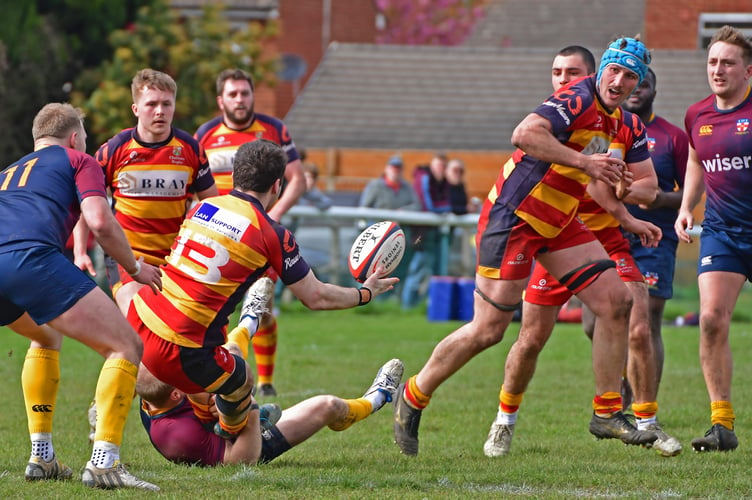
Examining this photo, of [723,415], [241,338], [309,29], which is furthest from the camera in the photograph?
[309,29]

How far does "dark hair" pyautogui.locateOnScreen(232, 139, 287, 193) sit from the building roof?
23582 millimetres

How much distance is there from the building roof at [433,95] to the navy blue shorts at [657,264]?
2071 cm

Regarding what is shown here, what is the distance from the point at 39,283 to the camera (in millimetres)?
5988

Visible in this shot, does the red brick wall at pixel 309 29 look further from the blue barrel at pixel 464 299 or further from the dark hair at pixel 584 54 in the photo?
the dark hair at pixel 584 54

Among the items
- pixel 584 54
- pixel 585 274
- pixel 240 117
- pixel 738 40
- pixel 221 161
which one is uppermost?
pixel 738 40

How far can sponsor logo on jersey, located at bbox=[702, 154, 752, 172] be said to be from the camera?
8.05 meters

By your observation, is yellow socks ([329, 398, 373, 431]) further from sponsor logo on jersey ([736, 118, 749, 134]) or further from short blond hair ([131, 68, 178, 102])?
sponsor logo on jersey ([736, 118, 749, 134])

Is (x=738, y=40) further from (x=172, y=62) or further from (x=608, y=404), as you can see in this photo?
(x=172, y=62)

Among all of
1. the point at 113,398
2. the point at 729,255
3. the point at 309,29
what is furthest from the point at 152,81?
the point at 309,29

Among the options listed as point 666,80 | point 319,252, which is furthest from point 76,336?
point 666,80

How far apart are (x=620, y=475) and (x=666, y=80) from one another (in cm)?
2659

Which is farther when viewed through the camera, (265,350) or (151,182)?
(265,350)

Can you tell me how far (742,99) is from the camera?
8.12 meters

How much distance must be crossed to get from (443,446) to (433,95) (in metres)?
24.7
